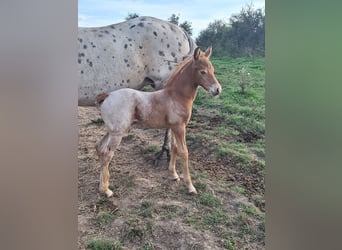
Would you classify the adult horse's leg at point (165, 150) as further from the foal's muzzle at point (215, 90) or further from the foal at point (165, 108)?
the foal's muzzle at point (215, 90)

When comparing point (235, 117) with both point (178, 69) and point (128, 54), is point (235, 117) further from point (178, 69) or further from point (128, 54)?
point (128, 54)

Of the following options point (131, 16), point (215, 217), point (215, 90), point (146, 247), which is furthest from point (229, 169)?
point (131, 16)

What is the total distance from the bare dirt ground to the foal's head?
0.62 feet

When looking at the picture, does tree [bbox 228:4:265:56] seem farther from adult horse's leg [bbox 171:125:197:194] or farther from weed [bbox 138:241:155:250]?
weed [bbox 138:241:155:250]

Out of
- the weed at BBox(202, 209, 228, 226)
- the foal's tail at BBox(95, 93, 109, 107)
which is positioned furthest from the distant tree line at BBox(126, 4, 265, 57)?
the weed at BBox(202, 209, 228, 226)

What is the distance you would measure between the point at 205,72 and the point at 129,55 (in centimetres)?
33

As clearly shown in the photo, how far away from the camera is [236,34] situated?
4.90ft

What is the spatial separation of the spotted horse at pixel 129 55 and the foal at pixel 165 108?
0.04m

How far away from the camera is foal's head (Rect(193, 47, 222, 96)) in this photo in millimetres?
1500

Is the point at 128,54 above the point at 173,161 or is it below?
above

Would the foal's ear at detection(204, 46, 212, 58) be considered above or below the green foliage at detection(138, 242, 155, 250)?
above
